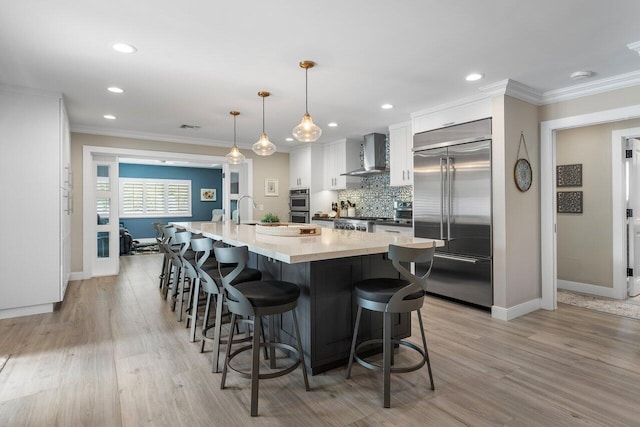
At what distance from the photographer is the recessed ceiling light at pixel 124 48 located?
8.79ft

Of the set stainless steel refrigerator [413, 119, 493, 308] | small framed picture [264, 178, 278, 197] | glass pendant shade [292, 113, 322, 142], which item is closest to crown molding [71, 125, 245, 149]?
small framed picture [264, 178, 278, 197]

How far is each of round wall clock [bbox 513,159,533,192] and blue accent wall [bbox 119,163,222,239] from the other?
932 centimetres

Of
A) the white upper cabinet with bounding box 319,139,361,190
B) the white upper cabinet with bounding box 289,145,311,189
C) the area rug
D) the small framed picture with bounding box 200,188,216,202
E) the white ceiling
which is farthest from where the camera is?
the small framed picture with bounding box 200,188,216,202

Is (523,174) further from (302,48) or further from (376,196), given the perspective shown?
(376,196)

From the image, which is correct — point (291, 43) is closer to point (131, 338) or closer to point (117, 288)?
point (131, 338)

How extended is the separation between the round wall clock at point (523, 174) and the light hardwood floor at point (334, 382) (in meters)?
1.41

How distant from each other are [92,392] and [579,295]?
532 cm

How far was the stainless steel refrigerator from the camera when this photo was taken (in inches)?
148

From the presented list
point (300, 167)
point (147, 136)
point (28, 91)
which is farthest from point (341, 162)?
point (28, 91)

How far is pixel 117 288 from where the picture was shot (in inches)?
193

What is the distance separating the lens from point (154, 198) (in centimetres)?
1039

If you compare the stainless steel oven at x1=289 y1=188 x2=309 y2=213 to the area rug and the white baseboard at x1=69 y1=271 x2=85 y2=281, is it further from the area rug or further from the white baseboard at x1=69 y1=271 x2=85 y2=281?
the area rug

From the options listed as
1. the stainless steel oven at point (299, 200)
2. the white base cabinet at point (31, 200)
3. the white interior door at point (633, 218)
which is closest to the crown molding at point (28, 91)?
the white base cabinet at point (31, 200)

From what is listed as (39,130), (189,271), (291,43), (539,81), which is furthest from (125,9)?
(539,81)
